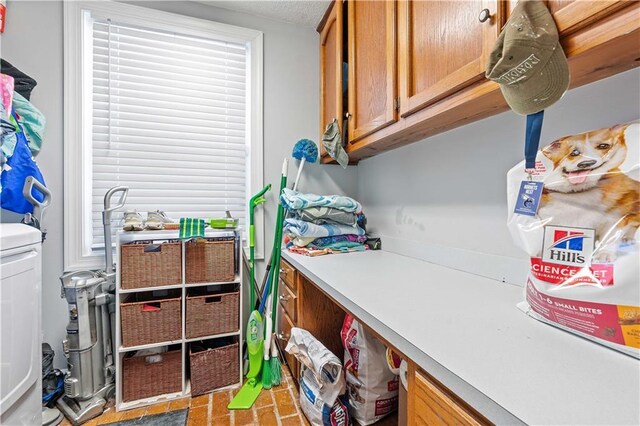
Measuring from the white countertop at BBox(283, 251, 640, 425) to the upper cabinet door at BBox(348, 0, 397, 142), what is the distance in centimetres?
76

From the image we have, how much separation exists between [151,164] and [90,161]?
0.32m

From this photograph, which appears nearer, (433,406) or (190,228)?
(433,406)

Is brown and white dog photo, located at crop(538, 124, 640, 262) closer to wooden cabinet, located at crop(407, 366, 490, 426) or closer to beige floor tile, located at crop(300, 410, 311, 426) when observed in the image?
wooden cabinet, located at crop(407, 366, 490, 426)

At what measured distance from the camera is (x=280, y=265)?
5.68ft

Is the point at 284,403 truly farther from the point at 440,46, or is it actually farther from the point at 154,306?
the point at 440,46

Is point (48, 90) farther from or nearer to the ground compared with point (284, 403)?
farther from the ground

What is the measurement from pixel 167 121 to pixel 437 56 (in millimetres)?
1643

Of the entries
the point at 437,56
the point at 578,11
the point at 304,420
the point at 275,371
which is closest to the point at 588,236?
the point at 578,11

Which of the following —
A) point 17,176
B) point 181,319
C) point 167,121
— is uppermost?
point 167,121

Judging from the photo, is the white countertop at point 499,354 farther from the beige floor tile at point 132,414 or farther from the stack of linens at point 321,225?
the beige floor tile at point 132,414

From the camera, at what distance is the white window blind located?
5.42 ft

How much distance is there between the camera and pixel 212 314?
156 cm

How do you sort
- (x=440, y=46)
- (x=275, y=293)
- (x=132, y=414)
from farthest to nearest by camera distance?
(x=275, y=293), (x=132, y=414), (x=440, y=46)

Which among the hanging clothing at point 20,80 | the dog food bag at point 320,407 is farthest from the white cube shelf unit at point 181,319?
the hanging clothing at point 20,80
